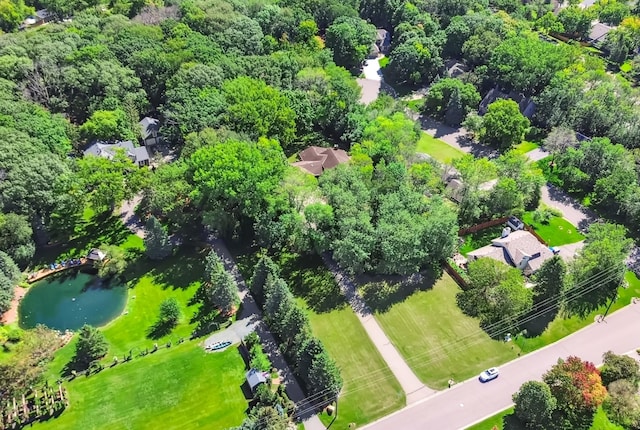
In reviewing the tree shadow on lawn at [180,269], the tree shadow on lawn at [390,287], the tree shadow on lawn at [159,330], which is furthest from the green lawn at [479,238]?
the tree shadow on lawn at [159,330]

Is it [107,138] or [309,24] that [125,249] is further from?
[309,24]

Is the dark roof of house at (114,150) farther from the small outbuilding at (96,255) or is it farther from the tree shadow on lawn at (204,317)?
the tree shadow on lawn at (204,317)

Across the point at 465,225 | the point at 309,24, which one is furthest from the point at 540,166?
the point at 309,24

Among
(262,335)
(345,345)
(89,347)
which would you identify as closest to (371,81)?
(345,345)

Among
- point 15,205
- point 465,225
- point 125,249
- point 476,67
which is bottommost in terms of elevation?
point 125,249

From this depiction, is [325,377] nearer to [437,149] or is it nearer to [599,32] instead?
[437,149]

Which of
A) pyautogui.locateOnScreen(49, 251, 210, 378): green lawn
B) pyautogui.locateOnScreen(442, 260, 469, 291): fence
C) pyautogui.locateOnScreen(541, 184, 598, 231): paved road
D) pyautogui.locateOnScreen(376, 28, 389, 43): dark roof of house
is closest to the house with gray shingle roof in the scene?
pyautogui.locateOnScreen(49, 251, 210, 378): green lawn
